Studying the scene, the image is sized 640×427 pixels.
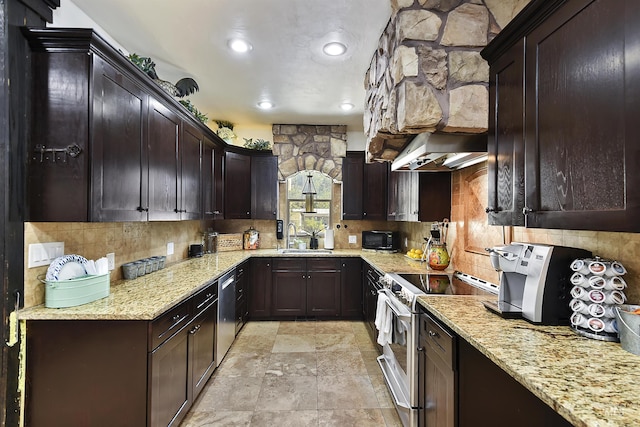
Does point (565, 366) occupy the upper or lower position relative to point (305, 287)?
upper

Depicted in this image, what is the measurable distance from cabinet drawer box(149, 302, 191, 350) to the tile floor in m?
0.80

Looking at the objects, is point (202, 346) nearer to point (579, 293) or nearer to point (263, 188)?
point (579, 293)

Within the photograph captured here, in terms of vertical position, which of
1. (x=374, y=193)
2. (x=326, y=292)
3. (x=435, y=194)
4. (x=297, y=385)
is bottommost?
(x=297, y=385)

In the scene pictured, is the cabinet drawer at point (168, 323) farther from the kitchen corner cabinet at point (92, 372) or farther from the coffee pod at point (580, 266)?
the coffee pod at point (580, 266)

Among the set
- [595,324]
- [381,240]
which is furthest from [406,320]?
[381,240]

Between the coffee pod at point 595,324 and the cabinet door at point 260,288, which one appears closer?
the coffee pod at point 595,324

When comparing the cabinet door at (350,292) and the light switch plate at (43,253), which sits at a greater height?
the light switch plate at (43,253)

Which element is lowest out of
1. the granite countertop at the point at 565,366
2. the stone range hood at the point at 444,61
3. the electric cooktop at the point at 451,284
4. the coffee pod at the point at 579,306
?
the electric cooktop at the point at 451,284

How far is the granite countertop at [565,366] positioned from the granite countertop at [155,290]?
5.23 ft

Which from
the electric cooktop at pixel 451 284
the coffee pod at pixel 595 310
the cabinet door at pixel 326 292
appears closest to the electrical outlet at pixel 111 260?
the electric cooktop at pixel 451 284

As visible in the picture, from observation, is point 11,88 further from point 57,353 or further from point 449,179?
point 449,179

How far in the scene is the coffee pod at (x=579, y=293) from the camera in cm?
128

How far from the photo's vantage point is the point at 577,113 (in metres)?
1.18

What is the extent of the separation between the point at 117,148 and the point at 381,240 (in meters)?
3.61
